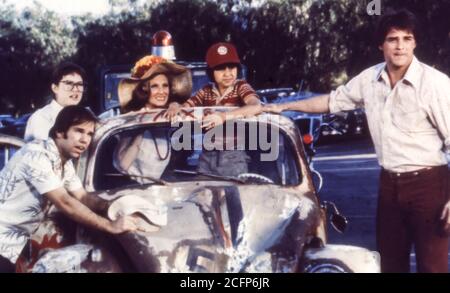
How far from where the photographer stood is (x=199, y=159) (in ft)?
9.91

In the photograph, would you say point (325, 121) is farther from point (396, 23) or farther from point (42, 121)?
point (42, 121)

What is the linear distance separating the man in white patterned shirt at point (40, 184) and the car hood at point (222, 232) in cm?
24

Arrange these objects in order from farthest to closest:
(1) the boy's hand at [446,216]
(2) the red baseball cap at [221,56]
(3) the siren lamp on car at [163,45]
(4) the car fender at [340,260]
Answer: (3) the siren lamp on car at [163,45] < (2) the red baseball cap at [221,56] < (1) the boy's hand at [446,216] < (4) the car fender at [340,260]

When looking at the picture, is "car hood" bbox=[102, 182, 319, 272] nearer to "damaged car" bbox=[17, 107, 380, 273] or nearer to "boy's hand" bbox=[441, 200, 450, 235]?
"damaged car" bbox=[17, 107, 380, 273]

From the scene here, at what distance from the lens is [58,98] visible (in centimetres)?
336

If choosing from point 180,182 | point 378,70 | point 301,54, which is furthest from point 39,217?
point 301,54

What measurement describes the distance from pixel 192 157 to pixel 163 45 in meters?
2.42

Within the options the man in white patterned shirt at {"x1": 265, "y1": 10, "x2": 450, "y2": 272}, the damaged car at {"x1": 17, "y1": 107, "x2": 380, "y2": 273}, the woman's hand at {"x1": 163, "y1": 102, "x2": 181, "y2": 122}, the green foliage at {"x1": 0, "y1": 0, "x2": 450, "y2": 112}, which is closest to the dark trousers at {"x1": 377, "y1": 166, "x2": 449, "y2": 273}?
the man in white patterned shirt at {"x1": 265, "y1": 10, "x2": 450, "y2": 272}

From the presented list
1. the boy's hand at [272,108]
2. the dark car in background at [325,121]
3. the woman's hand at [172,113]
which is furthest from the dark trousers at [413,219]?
the woman's hand at [172,113]

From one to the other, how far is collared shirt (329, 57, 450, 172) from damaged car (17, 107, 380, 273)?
1.25ft

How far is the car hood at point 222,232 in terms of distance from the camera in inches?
96.4

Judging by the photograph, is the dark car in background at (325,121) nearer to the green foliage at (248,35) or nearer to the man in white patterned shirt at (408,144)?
the green foliage at (248,35)

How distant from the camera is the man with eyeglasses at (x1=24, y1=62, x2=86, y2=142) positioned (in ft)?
10.3
